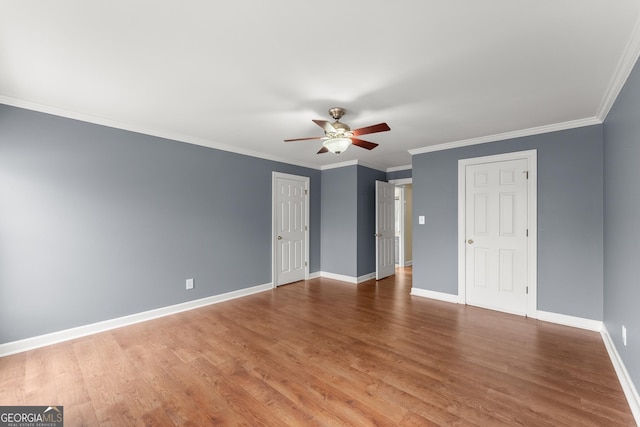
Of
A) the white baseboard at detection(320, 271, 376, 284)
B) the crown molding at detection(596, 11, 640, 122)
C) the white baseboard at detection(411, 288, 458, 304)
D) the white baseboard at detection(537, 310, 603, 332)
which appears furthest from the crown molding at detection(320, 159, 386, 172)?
the white baseboard at detection(537, 310, 603, 332)

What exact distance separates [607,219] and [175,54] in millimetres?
4260

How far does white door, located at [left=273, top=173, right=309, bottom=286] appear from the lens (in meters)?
5.06

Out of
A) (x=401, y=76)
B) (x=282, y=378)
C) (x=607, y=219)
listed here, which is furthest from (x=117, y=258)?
(x=607, y=219)

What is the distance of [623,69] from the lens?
6.68ft

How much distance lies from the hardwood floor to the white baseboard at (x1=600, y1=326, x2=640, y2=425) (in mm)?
46

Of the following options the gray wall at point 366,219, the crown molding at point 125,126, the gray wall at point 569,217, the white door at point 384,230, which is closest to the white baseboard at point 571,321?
the gray wall at point 569,217

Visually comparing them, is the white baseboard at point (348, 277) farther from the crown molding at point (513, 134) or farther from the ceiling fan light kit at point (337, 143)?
the ceiling fan light kit at point (337, 143)

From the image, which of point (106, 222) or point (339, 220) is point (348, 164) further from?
point (106, 222)

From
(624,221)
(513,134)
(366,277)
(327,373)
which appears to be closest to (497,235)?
(513,134)

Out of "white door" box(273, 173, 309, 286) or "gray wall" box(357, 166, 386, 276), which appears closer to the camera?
"white door" box(273, 173, 309, 286)

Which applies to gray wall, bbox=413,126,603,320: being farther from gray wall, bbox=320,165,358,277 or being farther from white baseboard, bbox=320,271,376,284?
white baseboard, bbox=320,271,376,284

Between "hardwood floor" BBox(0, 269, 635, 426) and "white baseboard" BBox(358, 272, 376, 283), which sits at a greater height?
"white baseboard" BBox(358, 272, 376, 283)

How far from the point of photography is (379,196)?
5.62 m

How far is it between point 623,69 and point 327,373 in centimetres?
322
